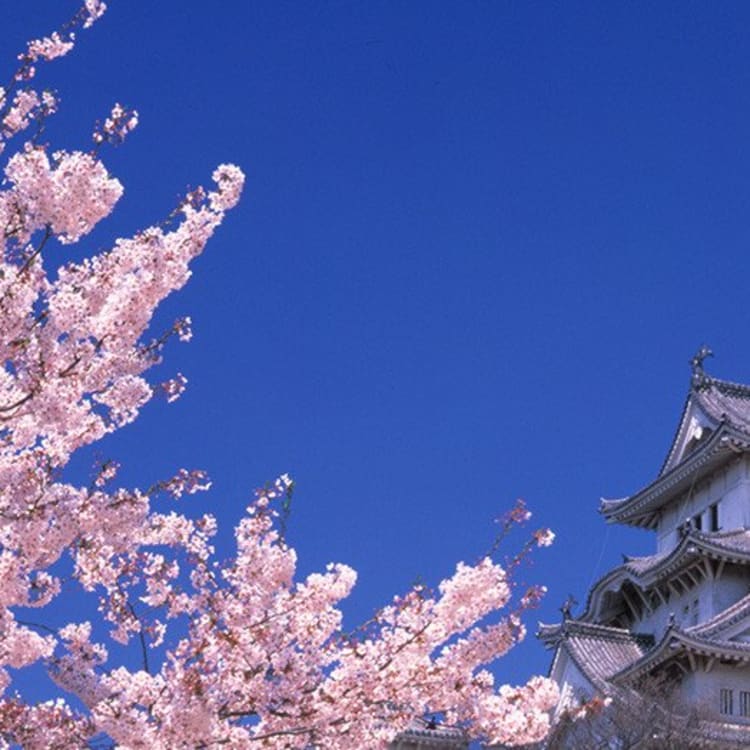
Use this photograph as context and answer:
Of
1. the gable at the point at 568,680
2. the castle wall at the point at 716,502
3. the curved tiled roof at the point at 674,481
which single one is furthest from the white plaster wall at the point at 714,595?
the curved tiled roof at the point at 674,481

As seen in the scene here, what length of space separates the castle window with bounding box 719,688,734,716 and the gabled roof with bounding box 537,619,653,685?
11.4ft

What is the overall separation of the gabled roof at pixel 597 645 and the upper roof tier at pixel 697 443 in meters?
5.32

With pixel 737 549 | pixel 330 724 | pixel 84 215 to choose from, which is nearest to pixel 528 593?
pixel 330 724

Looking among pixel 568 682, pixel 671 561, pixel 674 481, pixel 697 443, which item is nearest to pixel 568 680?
pixel 568 682

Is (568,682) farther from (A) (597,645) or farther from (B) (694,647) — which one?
(B) (694,647)

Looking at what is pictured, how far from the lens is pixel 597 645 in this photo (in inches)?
1385

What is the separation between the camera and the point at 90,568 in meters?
11.0

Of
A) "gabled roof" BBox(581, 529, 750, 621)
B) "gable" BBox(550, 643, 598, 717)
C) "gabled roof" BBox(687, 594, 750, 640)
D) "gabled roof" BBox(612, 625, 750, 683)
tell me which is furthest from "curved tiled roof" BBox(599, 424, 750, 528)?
"gabled roof" BBox(612, 625, 750, 683)

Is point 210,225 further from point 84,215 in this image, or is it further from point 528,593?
point 528,593

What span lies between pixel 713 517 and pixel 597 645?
5.93 m

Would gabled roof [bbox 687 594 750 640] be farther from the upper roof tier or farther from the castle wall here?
the upper roof tier

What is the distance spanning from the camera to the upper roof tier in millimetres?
35875

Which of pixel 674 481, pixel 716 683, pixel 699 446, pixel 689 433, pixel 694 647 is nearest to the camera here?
pixel 694 647

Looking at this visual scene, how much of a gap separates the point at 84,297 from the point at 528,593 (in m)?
4.72
